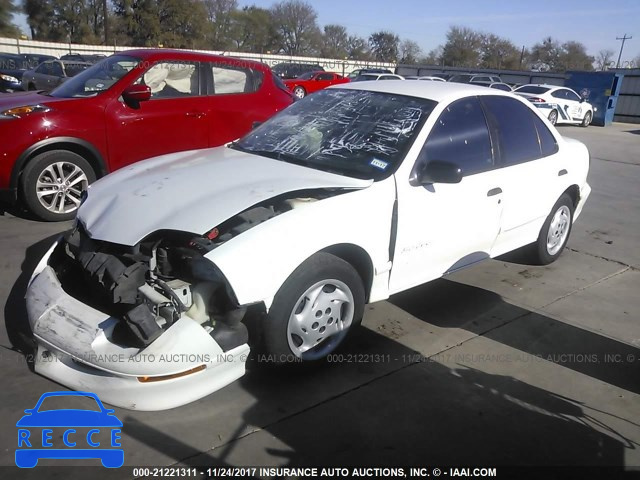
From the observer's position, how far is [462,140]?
3842 mm

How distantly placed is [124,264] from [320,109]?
6.57ft

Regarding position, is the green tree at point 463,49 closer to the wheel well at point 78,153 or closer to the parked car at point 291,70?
the parked car at point 291,70

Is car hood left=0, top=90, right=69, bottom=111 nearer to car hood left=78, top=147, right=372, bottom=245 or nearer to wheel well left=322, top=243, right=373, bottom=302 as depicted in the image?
car hood left=78, top=147, right=372, bottom=245

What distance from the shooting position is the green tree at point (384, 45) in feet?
277

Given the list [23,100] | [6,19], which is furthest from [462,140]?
[6,19]

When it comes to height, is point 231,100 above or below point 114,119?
above

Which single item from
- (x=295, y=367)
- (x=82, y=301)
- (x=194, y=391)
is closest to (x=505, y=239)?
(x=295, y=367)

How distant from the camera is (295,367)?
307 cm

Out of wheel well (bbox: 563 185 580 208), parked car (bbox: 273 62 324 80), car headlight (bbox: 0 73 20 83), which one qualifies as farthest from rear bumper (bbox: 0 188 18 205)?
parked car (bbox: 273 62 324 80)

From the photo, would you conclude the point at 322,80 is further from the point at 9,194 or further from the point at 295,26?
the point at 295,26

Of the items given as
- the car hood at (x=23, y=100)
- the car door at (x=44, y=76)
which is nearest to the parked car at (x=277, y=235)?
the car hood at (x=23, y=100)

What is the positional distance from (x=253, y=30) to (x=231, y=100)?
66.8 metres

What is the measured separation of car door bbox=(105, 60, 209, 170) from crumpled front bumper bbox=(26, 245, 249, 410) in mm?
3317

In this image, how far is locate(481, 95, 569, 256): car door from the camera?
4.16m
